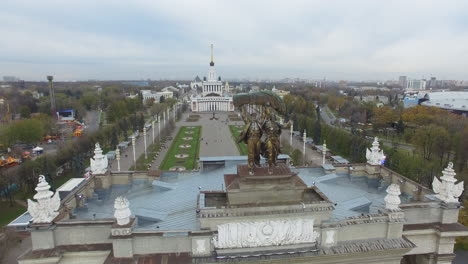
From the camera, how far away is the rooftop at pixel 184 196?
13.2 metres

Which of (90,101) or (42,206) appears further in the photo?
(90,101)

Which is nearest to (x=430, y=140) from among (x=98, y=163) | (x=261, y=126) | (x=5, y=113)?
(x=261, y=126)

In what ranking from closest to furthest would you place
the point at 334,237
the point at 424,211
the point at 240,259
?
the point at 240,259 → the point at 334,237 → the point at 424,211

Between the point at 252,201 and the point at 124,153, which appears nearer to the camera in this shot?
the point at 252,201

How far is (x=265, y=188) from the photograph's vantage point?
503 inches

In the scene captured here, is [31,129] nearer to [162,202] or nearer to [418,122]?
[162,202]

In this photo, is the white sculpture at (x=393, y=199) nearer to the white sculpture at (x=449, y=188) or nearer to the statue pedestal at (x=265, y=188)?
the white sculpture at (x=449, y=188)

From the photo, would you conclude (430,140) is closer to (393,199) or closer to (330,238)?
(393,199)

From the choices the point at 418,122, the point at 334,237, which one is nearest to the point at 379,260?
the point at 334,237

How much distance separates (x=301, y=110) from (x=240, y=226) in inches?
3796

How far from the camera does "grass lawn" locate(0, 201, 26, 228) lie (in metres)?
31.0

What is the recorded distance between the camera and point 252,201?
12.7 meters

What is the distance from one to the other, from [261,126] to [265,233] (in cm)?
470

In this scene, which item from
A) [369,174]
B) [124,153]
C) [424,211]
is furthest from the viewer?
[124,153]
